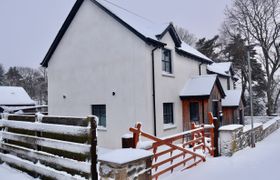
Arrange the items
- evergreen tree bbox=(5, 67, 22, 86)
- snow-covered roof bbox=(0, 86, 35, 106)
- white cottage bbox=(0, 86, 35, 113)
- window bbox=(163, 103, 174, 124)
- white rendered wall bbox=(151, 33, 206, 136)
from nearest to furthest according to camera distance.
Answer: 1. white rendered wall bbox=(151, 33, 206, 136)
2. window bbox=(163, 103, 174, 124)
3. white cottage bbox=(0, 86, 35, 113)
4. snow-covered roof bbox=(0, 86, 35, 106)
5. evergreen tree bbox=(5, 67, 22, 86)

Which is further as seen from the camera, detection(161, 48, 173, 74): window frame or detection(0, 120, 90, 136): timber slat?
detection(161, 48, 173, 74): window frame

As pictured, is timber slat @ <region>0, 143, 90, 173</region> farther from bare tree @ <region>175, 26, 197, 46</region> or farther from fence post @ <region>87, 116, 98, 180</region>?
bare tree @ <region>175, 26, 197, 46</region>

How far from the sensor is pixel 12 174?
5668 millimetres

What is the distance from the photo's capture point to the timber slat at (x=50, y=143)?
4.11 metres

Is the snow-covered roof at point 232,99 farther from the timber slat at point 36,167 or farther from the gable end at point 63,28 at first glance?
the timber slat at point 36,167

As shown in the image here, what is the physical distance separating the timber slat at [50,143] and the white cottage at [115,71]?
6.23 metres

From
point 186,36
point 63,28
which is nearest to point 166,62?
point 63,28

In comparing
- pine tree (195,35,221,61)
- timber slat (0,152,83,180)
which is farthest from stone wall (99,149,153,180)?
pine tree (195,35,221,61)

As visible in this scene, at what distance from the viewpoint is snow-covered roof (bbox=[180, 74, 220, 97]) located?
13770 millimetres

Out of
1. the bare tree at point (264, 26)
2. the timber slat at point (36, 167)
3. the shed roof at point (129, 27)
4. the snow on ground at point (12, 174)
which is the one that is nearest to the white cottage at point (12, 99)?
the shed roof at point (129, 27)

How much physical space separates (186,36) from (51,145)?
3839 centimetres

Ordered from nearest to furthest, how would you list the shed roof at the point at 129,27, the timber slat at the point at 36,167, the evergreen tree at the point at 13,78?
the timber slat at the point at 36,167 → the shed roof at the point at 129,27 → the evergreen tree at the point at 13,78

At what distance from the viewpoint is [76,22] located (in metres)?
14.2

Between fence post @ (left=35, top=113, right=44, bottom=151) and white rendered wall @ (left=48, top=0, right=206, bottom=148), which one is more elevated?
white rendered wall @ (left=48, top=0, right=206, bottom=148)
